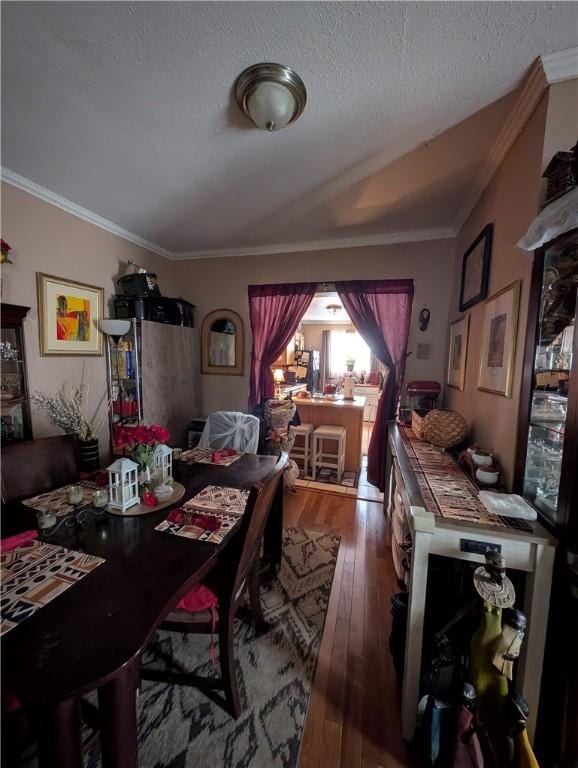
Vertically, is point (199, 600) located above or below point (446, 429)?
below

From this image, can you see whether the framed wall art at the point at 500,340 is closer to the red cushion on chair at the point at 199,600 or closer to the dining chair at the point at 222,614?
the dining chair at the point at 222,614

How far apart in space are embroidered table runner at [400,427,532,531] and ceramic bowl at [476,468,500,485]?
5cm

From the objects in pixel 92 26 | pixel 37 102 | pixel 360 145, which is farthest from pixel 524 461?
pixel 37 102

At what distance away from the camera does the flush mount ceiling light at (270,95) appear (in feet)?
3.82

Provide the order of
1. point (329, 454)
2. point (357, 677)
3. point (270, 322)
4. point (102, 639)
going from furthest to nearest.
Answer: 1. point (329, 454)
2. point (270, 322)
3. point (357, 677)
4. point (102, 639)

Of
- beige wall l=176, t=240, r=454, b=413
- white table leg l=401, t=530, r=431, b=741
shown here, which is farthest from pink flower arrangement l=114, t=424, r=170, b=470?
beige wall l=176, t=240, r=454, b=413

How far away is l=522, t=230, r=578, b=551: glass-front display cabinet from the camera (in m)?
0.91

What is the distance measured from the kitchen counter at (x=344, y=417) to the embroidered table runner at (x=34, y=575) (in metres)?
2.81

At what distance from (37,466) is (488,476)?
223 centimetres

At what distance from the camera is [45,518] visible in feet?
3.44

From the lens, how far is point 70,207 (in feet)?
7.49

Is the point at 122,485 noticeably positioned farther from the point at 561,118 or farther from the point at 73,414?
the point at 561,118

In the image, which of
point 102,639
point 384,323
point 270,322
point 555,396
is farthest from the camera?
point 270,322

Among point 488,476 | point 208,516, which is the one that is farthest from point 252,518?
point 488,476
